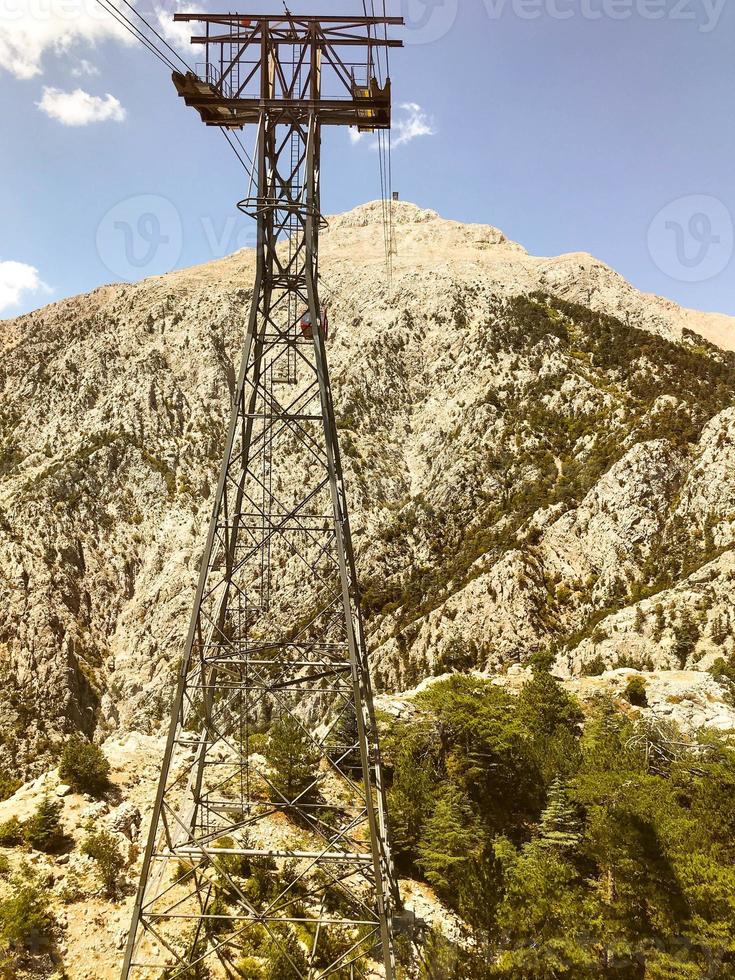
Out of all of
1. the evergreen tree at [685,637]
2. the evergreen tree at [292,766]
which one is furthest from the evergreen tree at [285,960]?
the evergreen tree at [685,637]

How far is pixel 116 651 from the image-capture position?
1772 inches

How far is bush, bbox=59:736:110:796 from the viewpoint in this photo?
14820mm

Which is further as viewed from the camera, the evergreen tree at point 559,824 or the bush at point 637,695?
the bush at point 637,695

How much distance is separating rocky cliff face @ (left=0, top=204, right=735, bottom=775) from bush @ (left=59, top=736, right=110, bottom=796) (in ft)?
77.3

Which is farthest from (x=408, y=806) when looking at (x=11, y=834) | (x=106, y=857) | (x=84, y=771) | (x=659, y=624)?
(x=659, y=624)

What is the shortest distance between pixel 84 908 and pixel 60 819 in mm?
2436

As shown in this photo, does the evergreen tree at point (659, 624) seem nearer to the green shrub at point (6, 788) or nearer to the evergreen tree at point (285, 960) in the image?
the evergreen tree at point (285, 960)

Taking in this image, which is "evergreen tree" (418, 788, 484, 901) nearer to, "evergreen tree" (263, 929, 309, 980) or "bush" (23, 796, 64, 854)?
"evergreen tree" (263, 929, 309, 980)

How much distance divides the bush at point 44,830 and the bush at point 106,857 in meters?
0.60

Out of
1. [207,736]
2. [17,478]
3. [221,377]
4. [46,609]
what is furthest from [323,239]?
[207,736]

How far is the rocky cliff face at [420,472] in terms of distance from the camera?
119 feet

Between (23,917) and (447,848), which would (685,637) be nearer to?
(447,848)

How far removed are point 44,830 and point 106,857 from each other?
153cm

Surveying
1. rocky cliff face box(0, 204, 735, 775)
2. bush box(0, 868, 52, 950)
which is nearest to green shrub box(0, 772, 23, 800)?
bush box(0, 868, 52, 950)
